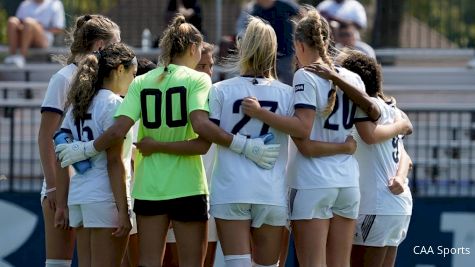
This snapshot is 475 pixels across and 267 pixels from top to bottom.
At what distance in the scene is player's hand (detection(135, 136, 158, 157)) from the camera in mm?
6141

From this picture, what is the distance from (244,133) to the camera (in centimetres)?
616

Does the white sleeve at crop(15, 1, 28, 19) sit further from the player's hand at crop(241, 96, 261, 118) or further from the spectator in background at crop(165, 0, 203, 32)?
the player's hand at crop(241, 96, 261, 118)

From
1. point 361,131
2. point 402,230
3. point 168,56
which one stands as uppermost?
point 168,56

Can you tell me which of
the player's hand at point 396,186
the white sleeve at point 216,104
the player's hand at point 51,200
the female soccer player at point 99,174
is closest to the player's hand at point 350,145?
the player's hand at point 396,186

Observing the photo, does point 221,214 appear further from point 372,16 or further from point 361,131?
point 372,16

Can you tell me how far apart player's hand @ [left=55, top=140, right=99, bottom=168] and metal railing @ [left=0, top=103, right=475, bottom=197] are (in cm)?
317

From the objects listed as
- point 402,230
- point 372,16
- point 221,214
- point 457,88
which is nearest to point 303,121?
point 221,214

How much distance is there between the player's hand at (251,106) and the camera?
19.8ft

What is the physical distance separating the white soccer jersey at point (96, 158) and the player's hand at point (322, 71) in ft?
3.79

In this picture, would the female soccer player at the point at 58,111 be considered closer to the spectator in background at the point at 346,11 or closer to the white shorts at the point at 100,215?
the white shorts at the point at 100,215

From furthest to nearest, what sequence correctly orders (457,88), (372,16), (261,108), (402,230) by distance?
(372,16), (457,88), (402,230), (261,108)

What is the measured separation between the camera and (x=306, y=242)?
6215mm

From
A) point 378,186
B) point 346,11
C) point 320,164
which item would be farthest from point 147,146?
point 346,11

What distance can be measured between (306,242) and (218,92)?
102 cm
